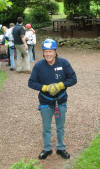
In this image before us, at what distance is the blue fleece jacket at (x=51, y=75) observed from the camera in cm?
468

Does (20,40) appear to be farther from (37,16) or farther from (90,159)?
(37,16)

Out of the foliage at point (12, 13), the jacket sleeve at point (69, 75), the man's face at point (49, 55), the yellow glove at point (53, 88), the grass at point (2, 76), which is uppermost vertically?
the man's face at point (49, 55)

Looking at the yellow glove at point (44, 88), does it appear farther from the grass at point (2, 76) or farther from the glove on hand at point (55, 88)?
the grass at point (2, 76)

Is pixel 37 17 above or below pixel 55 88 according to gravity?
below

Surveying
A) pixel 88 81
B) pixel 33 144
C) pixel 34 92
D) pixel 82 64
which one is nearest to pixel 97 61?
pixel 82 64

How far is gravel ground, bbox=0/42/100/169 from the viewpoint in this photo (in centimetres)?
536

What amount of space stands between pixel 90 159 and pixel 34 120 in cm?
215

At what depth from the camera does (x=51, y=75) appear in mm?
4680

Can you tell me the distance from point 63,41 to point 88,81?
7.69m

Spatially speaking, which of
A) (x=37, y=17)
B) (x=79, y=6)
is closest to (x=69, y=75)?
(x=79, y=6)

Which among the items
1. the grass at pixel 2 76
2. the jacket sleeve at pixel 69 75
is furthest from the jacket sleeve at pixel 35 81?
the grass at pixel 2 76

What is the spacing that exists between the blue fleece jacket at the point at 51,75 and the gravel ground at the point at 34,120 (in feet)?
3.35

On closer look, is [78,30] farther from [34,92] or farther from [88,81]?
[34,92]

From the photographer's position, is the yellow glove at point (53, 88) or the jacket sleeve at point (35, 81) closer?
the yellow glove at point (53, 88)
